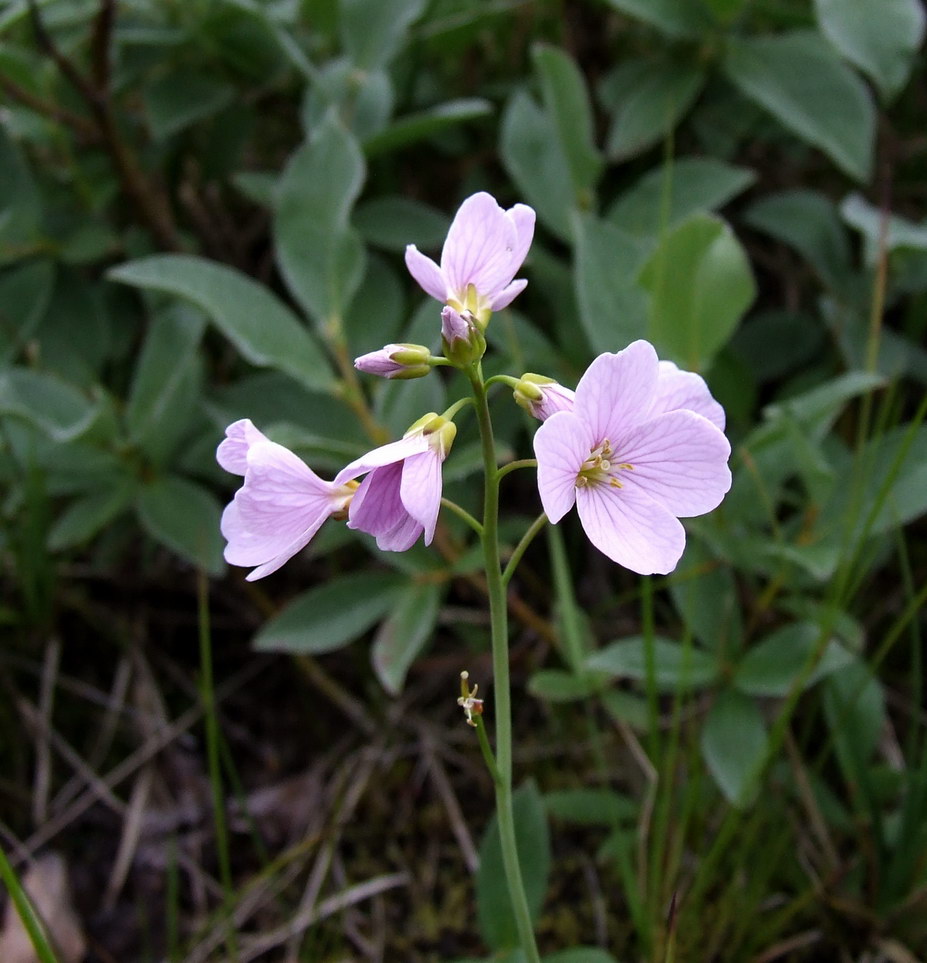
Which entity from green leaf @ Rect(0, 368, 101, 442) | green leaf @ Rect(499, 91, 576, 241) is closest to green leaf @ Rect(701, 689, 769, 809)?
green leaf @ Rect(499, 91, 576, 241)

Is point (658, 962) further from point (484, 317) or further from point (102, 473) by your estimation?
point (102, 473)

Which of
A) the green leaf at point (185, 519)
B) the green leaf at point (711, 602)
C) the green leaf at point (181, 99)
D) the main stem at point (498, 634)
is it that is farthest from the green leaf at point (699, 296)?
the green leaf at point (181, 99)

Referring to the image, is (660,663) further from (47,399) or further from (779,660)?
(47,399)

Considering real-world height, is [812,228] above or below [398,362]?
below

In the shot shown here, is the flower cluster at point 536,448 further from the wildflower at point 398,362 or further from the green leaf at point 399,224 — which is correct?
the green leaf at point 399,224

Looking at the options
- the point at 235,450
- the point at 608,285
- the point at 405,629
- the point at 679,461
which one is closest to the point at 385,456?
the point at 235,450
